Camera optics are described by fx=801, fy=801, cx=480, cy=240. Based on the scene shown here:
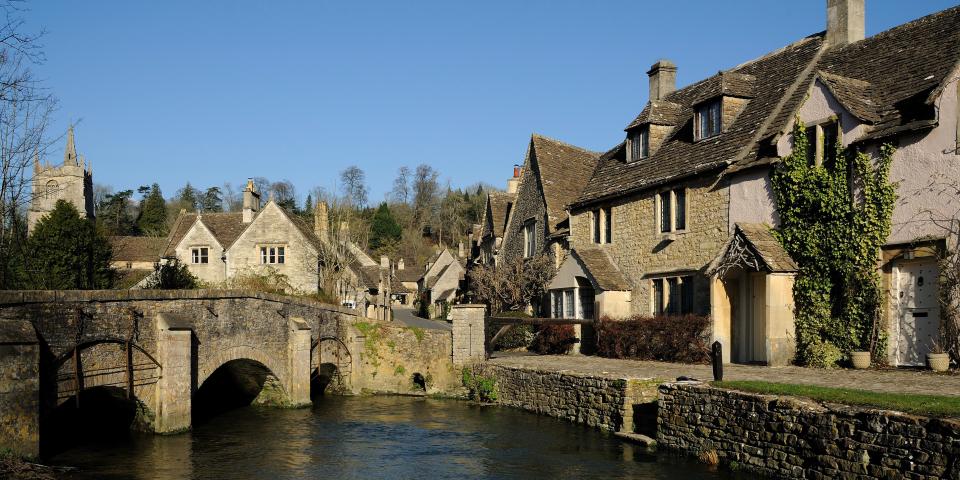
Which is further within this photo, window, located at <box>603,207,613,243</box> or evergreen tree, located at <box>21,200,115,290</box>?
evergreen tree, located at <box>21,200,115,290</box>

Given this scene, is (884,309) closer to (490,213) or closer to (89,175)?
(490,213)

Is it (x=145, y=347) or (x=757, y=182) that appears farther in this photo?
(x=757, y=182)

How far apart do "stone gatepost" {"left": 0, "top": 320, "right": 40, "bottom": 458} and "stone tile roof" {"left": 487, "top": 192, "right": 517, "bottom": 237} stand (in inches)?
1107

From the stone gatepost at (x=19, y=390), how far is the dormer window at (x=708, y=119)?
20.1 meters

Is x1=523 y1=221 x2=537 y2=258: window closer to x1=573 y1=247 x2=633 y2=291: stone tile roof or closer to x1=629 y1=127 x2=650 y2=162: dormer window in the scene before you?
x1=573 y1=247 x2=633 y2=291: stone tile roof

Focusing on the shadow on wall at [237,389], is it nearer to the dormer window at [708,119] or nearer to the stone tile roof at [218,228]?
the dormer window at [708,119]

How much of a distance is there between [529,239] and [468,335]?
10394 mm

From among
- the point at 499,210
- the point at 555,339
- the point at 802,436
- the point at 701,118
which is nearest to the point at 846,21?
the point at 701,118

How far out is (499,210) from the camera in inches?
1694

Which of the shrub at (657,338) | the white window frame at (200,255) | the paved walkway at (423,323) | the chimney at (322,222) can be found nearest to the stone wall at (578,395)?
the shrub at (657,338)

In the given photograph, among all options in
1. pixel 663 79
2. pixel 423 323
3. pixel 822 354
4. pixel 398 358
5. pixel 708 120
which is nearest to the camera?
pixel 822 354

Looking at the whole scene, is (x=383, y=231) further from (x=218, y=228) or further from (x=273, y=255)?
(x=273, y=255)

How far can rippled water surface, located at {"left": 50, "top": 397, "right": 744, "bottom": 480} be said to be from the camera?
15.3 metres

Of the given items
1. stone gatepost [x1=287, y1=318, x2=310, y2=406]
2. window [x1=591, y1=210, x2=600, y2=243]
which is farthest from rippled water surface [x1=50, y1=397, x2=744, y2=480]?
window [x1=591, y1=210, x2=600, y2=243]
